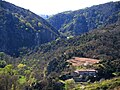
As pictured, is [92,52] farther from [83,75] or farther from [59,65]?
[83,75]

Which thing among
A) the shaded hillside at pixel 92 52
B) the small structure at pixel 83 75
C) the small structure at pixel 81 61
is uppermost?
the shaded hillside at pixel 92 52

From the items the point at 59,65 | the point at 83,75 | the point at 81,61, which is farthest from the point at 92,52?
the point at 83,75

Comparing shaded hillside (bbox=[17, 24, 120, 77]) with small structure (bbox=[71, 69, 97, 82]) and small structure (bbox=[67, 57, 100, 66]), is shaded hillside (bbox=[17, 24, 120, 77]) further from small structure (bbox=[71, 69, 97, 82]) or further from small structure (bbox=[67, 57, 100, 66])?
small structure (bbox=[71, 69, 97, 82])

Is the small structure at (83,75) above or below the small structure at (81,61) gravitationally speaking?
below

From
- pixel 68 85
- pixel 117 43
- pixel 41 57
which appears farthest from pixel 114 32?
pixel 68 85

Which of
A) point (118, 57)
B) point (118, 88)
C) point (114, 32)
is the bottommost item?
point (118, 88)

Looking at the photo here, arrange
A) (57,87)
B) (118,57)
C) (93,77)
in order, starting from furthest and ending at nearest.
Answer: (118,57) < (93,77) < (57,87)

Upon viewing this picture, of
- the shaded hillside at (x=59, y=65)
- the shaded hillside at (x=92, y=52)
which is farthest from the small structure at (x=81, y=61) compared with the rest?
the shaded hillside at (x=92, y=52)

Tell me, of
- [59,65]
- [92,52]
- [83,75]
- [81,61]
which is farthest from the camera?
[92,52]

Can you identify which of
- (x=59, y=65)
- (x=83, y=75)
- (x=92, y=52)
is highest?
(x=92, y=52)

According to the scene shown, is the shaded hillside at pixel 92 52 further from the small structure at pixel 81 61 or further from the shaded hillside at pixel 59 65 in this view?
the small structure at pixel 81 61

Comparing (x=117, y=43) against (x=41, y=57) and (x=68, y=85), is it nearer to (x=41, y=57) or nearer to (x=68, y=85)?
(x=41, y=57)
